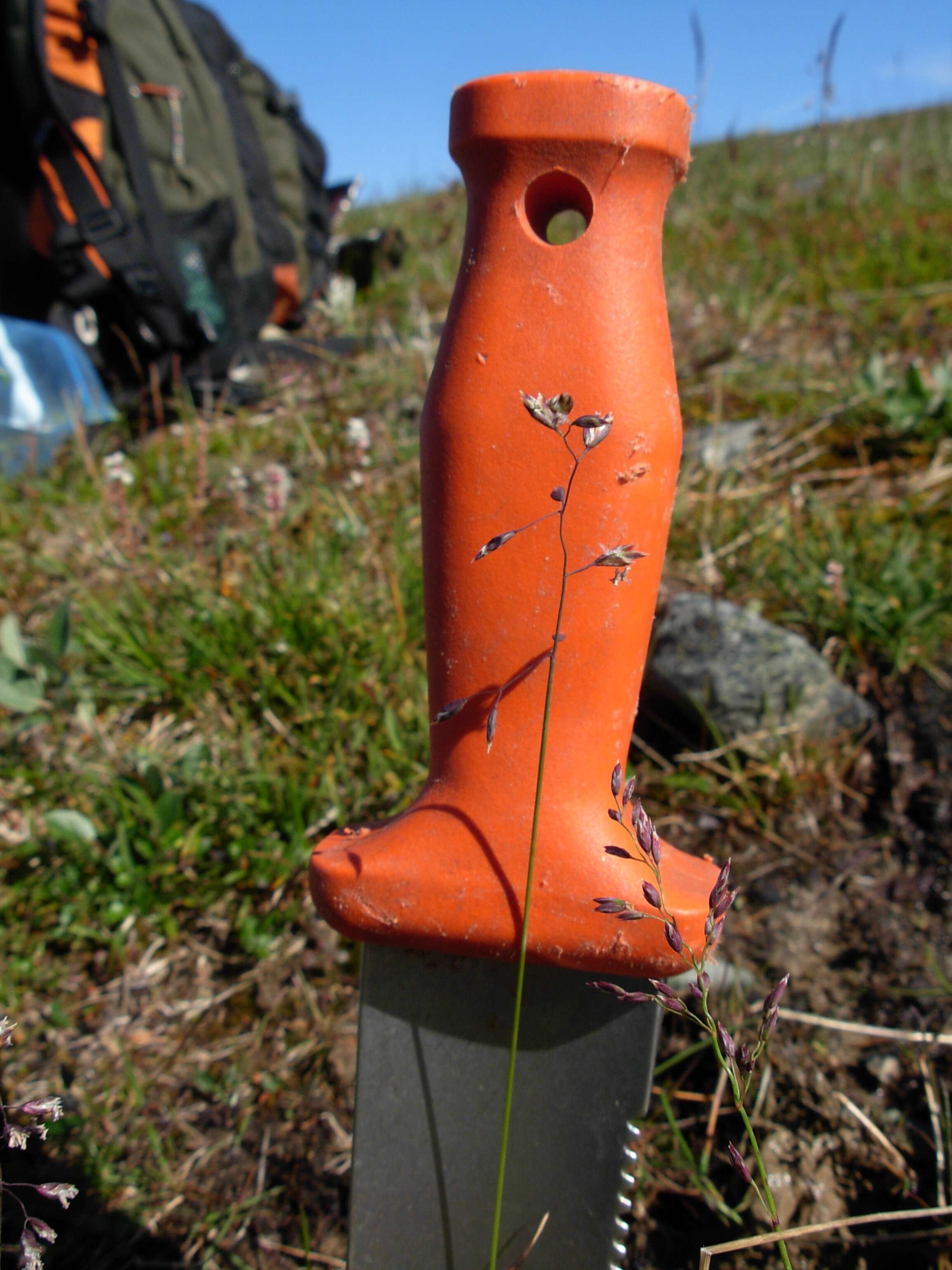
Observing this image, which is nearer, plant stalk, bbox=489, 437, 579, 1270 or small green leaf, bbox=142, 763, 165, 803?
plant stalk, bbox=489, 437, 579, 1270

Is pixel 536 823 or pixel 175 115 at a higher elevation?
pixel 175 115

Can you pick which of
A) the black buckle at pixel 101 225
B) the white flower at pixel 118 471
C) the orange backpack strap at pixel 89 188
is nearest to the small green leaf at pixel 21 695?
the white flower at pixel 118 471

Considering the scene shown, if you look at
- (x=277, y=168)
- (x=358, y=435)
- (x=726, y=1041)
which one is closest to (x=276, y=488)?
(x=358, y=435)

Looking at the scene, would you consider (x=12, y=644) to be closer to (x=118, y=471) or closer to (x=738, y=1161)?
(x=118, y=471)

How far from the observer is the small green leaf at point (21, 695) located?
1.59m

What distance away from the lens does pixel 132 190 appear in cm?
273

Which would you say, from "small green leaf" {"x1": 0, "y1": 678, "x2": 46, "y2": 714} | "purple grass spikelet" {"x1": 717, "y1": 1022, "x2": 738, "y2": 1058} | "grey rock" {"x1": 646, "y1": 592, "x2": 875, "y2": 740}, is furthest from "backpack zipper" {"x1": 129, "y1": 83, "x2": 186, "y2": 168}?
"purple grass spikelet" {"x1": 717, "y1": 1022, "x2": 738, "y2": 1058}

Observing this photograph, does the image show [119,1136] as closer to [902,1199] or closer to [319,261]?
[902,1199]

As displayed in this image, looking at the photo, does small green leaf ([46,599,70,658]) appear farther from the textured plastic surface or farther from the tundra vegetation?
the textured plastic surface

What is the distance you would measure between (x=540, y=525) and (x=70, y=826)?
3.62 ft

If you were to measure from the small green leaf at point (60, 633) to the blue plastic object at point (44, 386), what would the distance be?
117 cm

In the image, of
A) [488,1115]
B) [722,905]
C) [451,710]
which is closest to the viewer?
[722,905]

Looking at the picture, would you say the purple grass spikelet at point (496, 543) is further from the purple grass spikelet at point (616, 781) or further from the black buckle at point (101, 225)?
the black buckle at point (101, 225)

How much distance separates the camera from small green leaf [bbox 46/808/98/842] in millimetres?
1463
